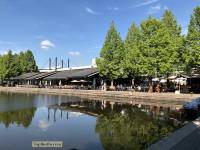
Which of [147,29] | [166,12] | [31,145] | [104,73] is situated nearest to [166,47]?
[147,29]

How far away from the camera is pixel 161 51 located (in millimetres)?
43188

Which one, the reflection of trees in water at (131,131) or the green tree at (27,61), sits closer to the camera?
the reflection of trees in water at (131,131)

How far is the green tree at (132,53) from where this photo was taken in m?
46.6

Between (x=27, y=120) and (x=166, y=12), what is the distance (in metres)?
37.5

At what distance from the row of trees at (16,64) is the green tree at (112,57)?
1691 inches

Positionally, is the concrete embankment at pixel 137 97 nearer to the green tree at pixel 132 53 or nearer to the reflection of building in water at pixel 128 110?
the reflection of building in water at pixel 128 110

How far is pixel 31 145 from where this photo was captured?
14.0 metres

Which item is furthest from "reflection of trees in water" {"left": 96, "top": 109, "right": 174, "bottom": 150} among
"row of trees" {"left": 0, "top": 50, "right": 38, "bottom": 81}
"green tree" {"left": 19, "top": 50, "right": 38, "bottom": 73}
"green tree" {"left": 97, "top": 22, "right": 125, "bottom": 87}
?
"green tree" {"left": 19, "top": 50, "right": 38, "bottom": 73}

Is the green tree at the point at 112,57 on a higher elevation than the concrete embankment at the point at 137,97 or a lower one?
higher

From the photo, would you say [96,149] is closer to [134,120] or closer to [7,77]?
[134,120]

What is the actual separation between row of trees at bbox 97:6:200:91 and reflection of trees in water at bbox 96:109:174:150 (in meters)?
21.1

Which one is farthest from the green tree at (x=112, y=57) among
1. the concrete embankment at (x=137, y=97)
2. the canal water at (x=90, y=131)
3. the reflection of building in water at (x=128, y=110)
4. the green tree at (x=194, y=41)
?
the canal water at (x=90, y=131)

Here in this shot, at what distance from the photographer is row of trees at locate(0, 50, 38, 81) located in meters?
87.4

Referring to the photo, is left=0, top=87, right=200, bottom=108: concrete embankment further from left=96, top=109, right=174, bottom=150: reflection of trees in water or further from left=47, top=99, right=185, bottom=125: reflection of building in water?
left=96, top=109, right=174, bottom=150: reflection of trees in water
